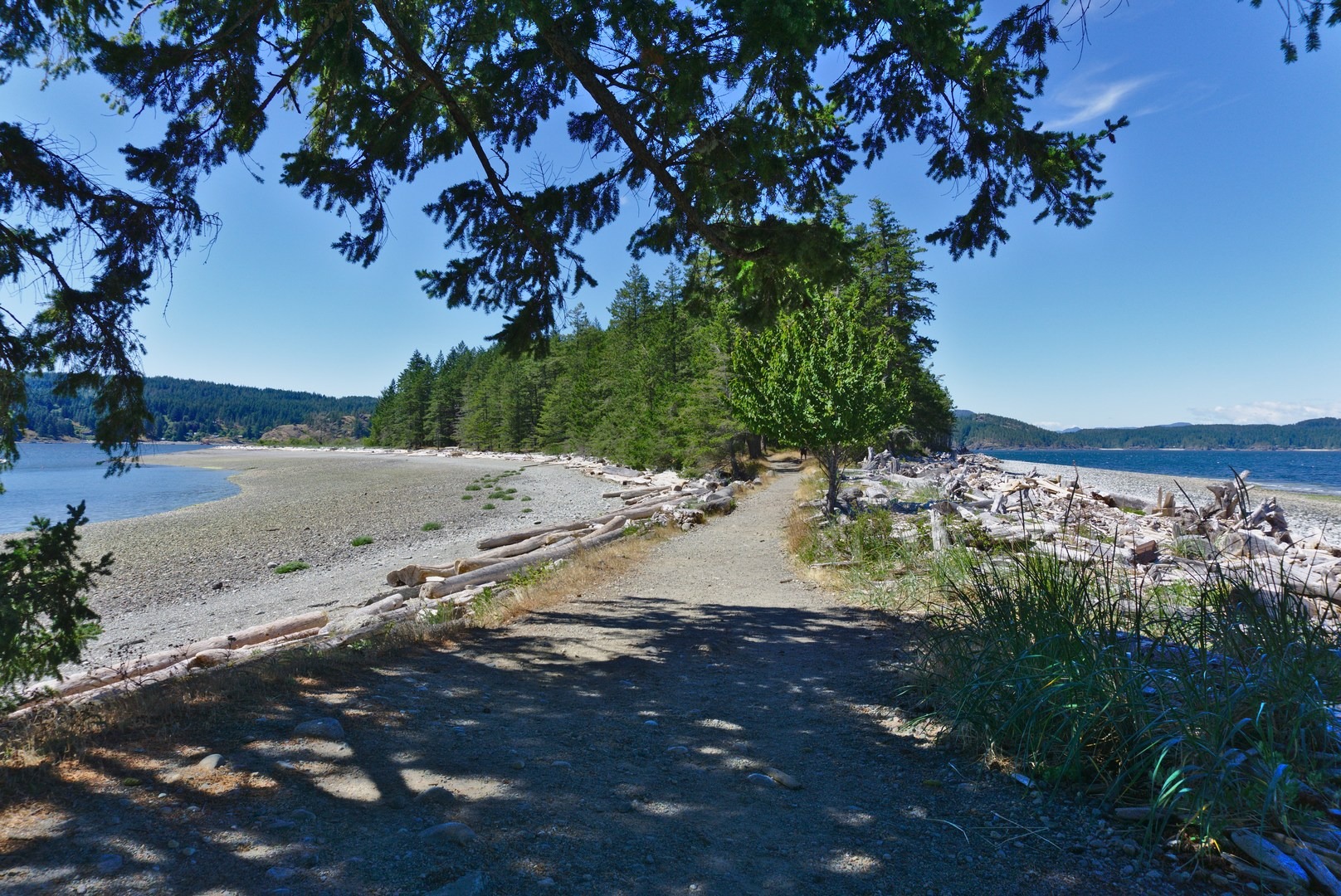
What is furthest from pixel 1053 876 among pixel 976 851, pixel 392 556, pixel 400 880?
pixel 392 556

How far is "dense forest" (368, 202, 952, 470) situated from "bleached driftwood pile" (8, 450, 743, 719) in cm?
347

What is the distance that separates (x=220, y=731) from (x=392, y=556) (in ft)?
A: 45.2

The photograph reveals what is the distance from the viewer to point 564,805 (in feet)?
10.7

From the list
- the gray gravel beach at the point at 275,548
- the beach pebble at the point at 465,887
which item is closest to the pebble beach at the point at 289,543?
the gray gravel beach at the point at 275,548

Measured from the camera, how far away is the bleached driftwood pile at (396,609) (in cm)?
667

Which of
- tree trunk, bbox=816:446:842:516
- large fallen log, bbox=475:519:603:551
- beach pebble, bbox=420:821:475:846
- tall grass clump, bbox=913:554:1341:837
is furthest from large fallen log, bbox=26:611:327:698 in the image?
tree trunk, bbox=816:446:842:516

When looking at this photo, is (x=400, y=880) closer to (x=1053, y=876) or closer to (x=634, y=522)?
(x=1053, y=876)

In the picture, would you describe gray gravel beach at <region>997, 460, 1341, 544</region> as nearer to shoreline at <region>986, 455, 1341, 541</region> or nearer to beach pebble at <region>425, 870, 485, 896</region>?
shoreline at <region>986, 455, 1341, 541</region>

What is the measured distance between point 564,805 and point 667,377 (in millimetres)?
34299

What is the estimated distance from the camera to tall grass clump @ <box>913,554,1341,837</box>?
280 centimetres

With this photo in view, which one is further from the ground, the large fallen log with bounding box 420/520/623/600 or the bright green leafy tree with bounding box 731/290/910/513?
the bright green leafy tree with bounding box 731/290/910/513

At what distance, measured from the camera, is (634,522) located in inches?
648

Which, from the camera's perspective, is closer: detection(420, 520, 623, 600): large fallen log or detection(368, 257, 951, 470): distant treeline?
detection(420, 520, 623, 600): large fallen log

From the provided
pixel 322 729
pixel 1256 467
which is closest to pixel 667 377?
A: pixel 322 729
